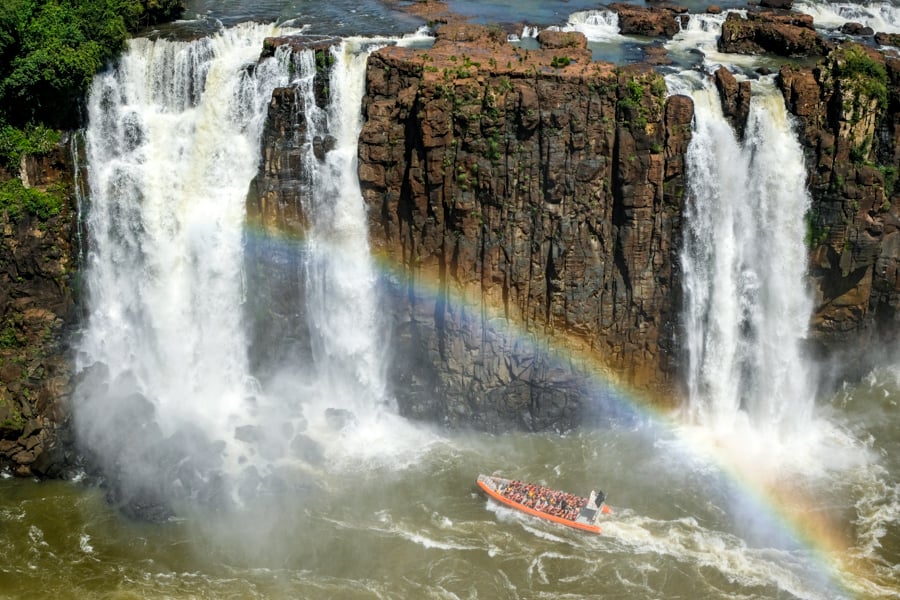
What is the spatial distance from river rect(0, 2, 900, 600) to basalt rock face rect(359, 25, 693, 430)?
4.25ft

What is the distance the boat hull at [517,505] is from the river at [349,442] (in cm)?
41

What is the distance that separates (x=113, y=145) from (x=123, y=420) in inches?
482

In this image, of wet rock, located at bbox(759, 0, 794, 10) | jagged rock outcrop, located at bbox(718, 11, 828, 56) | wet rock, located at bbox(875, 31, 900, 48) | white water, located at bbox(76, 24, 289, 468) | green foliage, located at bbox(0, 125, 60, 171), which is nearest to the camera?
green foliage, located at bbox(0, 125, 60, 171)

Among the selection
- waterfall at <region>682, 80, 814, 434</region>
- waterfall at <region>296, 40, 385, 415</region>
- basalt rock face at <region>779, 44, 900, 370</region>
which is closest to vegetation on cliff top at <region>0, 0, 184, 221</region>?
waterfall at <region>296, 40, 385, 415</region>

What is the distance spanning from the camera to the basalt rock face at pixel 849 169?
37.4 m

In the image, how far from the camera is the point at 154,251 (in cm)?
4016

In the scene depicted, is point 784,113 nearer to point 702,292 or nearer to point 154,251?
point 702,292

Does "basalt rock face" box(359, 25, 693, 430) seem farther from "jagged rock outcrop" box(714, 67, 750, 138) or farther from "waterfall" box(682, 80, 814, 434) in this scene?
"jagged rock outcrop" box(714, 67, 750, 138)

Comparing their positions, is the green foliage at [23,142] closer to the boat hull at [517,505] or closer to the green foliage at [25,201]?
the green foliage at [25,201]

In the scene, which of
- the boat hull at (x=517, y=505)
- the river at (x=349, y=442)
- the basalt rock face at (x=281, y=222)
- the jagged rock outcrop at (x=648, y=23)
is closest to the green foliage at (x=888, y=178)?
the river at (x=349, y=442)

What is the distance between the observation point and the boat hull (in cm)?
3362

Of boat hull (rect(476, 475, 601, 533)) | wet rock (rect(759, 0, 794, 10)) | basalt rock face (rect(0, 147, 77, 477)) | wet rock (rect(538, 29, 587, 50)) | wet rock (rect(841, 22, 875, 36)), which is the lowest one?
boat hull (rect(476, 475, 601, 533))

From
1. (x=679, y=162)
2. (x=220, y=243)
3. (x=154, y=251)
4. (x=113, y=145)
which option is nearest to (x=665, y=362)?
(x=679, y=162)

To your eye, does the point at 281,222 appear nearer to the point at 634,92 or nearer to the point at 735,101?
the point at 634,92
